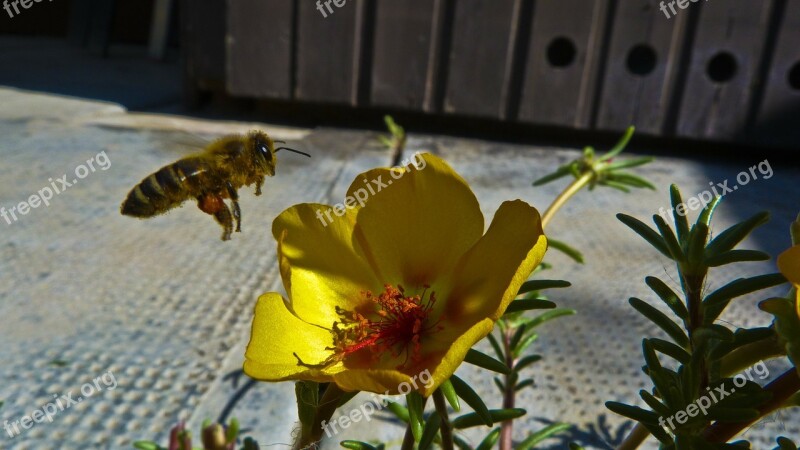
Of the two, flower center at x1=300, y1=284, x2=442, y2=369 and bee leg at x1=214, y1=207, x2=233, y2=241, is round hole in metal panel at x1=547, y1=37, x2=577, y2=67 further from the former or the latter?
flower center at x1=300, y1=284, x2=442, y2=369

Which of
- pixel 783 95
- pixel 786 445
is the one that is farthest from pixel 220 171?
pixel 783 95

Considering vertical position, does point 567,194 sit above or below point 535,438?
above

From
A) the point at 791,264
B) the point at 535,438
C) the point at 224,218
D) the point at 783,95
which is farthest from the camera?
the point at 783,95

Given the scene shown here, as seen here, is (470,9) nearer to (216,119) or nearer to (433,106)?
(433,106)

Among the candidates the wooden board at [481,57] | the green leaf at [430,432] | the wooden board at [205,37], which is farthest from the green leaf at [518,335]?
the wooden board at [205,37]

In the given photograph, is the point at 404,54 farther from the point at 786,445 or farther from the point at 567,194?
the point at 786,445

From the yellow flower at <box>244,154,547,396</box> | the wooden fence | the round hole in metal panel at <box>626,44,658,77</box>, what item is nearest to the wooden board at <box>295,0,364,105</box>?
the wooden fence

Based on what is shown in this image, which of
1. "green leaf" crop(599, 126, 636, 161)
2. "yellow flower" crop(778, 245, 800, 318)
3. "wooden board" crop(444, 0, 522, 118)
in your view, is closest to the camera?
"yellow flower" crop(778, 245, 800, 318)
